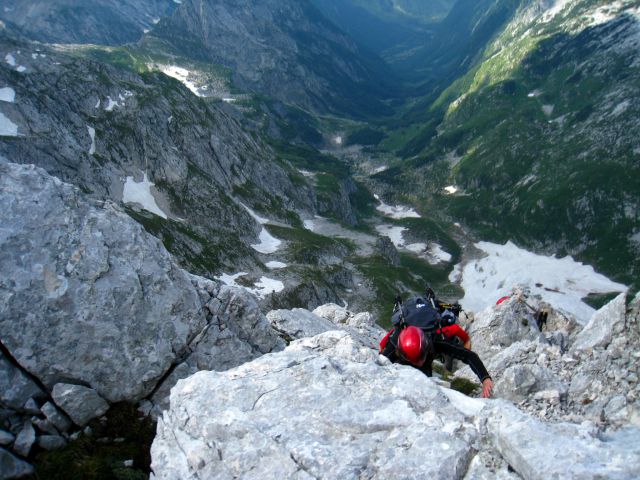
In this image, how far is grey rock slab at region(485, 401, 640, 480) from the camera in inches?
352

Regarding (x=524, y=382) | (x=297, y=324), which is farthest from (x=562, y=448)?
(x=297, y=324)

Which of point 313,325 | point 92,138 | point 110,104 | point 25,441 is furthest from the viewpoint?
point 110,104

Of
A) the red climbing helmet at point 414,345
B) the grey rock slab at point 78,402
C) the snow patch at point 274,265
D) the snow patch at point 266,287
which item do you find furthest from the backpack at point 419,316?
the snow patch at point 274,265

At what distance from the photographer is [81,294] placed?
19.8 m

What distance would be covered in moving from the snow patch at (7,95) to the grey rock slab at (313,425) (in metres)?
141

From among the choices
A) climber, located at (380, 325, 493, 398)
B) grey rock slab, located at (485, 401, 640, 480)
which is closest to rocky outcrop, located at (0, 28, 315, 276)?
climber, located at (380, 325, 493, 398)

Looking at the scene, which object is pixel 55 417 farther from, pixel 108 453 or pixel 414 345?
pixel 414 345

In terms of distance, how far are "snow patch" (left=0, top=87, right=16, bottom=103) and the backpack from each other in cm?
14291

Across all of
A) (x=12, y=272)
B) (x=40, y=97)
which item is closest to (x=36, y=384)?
(x=12, y=272)

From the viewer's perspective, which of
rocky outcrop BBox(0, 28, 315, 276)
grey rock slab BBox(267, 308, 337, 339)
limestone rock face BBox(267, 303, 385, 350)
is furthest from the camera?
rocky outcrop BBox(0, 28, 315, 276)

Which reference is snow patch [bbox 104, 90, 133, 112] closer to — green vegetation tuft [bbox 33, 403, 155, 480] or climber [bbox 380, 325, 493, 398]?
green vegetation tuft [bbox 33, 403, 155, 480]

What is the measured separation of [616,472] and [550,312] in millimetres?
42127

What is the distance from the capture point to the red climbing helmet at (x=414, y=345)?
13.8 m

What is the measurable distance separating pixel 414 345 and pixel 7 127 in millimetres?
137732
